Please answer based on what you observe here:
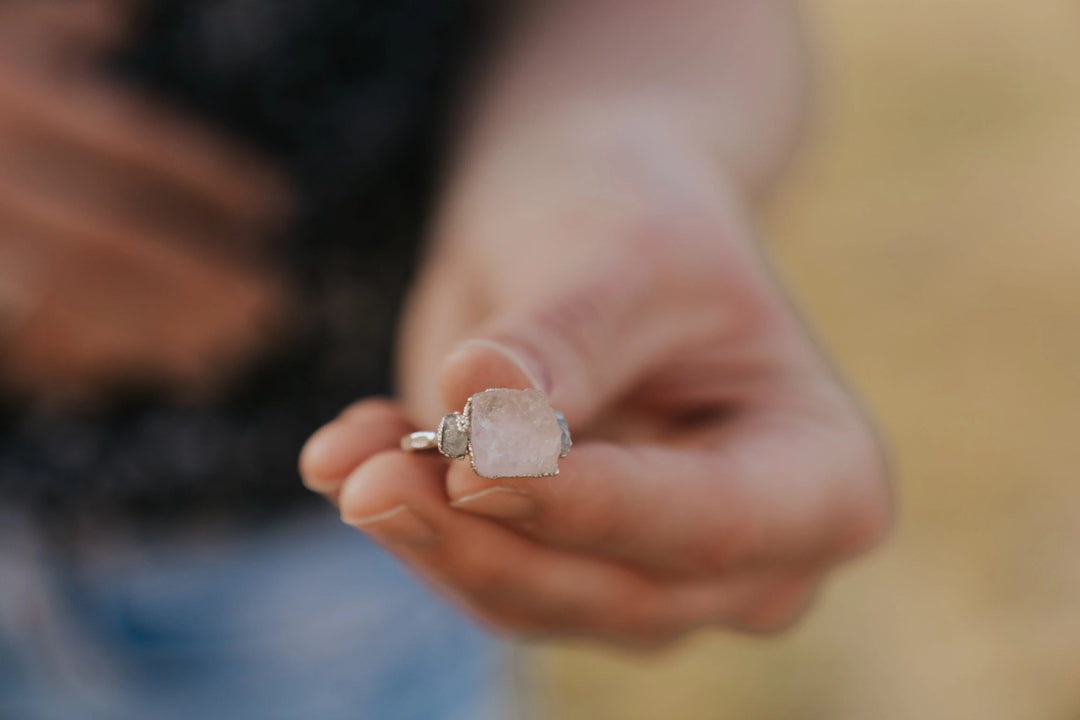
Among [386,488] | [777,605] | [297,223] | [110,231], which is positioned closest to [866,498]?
[777,605]

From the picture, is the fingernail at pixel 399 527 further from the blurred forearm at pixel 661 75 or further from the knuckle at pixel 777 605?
the blurred forearm at pixel 661 75

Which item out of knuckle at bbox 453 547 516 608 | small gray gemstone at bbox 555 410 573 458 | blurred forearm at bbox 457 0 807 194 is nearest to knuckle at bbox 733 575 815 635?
knuckle at bbox 453 547 516 608

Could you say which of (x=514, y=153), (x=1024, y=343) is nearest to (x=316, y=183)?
(x=514, y=153)

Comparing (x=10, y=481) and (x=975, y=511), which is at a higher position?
(x=10, y=481)

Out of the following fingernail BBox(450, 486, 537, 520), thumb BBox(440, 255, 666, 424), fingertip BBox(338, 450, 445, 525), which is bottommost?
fingernail BBox(450, 486, 537, 520)

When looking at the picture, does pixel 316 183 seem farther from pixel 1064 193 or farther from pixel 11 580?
pixel 1064 193

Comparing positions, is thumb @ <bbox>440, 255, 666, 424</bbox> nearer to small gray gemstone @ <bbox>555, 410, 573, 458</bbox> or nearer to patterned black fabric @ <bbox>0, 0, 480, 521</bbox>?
small gray gemstone @ <bbox>555, 410, 573, 458</bbox>

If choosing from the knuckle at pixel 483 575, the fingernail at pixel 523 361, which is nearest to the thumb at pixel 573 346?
the fingernail at pixel 523 361
